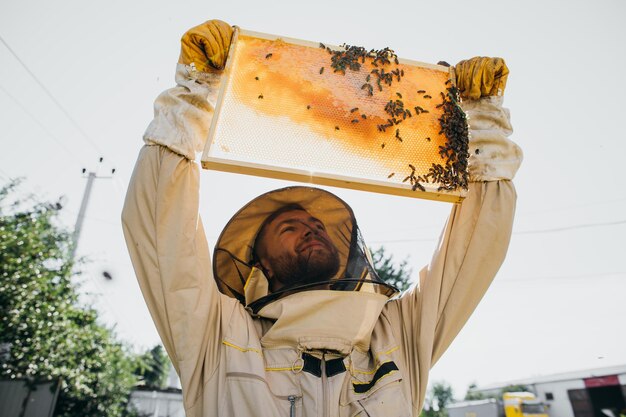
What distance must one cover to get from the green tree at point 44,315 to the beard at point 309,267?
27.1ft

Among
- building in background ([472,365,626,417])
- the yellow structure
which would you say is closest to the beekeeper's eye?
the yellow structure

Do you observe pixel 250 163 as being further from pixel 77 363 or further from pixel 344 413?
pixel 77 363

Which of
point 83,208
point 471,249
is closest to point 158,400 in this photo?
point 83,208

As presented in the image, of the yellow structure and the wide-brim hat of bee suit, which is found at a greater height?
the wide-brim hat of bee suit

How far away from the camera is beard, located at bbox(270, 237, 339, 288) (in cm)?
226

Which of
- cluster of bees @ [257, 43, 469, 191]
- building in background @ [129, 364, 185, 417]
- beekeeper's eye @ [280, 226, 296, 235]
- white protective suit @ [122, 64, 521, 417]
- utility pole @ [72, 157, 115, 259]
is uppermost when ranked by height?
utility pole @ [72, 157, 115, 259]

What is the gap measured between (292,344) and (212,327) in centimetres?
38

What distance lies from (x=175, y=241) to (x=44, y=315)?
932cm

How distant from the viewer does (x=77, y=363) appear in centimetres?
1083

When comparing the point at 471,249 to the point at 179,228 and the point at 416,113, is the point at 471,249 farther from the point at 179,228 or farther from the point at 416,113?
the point at 179,228

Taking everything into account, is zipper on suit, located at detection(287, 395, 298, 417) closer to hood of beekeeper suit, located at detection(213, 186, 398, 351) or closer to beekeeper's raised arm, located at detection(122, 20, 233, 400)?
hood of beekeeper suit, located at detection(213, 186, 398, 351)

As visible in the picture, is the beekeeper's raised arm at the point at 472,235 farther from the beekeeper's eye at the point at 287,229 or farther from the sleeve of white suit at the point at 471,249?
the beekeeper's eye at the point at 287,229

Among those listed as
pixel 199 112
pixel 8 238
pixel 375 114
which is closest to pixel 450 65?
pixel 375 114

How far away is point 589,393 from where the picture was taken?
631 inches
